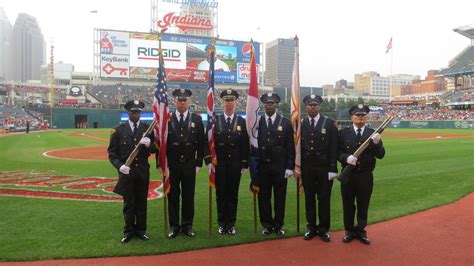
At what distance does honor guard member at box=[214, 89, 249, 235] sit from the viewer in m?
6.33

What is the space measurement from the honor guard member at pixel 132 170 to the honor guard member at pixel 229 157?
1097mm

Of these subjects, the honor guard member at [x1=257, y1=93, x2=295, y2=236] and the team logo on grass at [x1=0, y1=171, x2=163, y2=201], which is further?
the team logo on grass at [x1=0, y1=171, x2=163, y2=201]

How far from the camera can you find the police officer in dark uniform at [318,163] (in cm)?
600

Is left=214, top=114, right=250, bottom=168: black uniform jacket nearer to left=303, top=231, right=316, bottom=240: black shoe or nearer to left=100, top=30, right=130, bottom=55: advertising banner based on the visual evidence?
left=303, top=231, right=316, bottom=240: black shoe

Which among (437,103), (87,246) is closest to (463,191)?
(87,246)

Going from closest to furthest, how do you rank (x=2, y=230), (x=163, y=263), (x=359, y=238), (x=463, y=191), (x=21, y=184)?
(x=163, y=263)
(x=359, y=238)
(x=2, y=230)
(x=463, y=191)
(x=21, y=184)

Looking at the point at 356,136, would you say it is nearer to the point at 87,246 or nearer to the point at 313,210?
the point at 313,210

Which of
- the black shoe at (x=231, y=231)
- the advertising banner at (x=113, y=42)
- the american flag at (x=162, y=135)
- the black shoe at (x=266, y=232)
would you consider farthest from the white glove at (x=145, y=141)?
the advertising banner at (x=113, y=42)

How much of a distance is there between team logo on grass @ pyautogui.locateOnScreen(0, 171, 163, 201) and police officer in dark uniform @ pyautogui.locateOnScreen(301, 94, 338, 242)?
431 centimetres

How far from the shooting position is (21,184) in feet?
35.1

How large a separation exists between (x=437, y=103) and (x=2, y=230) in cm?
8940

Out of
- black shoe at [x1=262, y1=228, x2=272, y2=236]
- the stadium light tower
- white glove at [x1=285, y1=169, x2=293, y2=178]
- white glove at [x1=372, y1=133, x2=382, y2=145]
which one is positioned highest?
the stadium light tower

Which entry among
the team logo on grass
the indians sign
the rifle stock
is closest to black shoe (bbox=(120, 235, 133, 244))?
the team logo on grass

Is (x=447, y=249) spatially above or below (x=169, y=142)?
below
